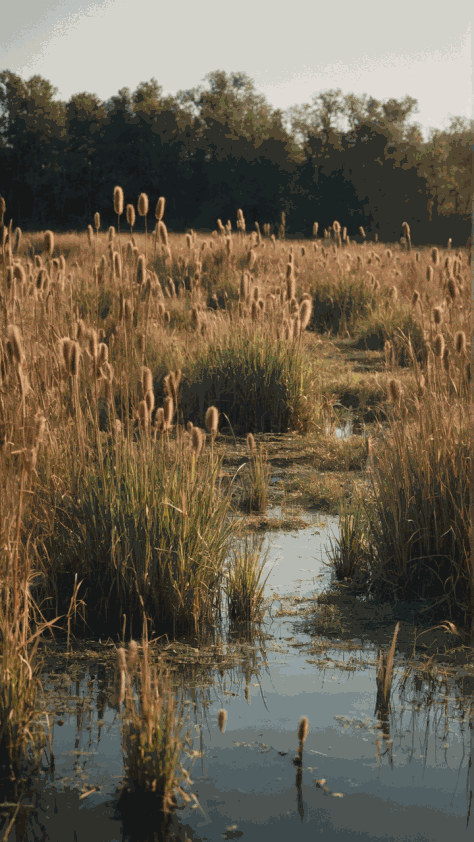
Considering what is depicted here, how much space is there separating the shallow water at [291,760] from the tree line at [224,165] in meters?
32.8

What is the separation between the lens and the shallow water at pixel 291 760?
2.03 metres

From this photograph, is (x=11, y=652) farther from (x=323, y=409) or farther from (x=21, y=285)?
(x=323, y=409)

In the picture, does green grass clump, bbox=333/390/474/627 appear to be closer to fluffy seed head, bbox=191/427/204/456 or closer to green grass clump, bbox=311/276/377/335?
fluffy seed head, bbox=191/427/204/456

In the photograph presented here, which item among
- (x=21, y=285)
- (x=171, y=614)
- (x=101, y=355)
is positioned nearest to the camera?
(x=171, y=614)

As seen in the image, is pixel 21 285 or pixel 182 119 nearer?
pixel 21 285

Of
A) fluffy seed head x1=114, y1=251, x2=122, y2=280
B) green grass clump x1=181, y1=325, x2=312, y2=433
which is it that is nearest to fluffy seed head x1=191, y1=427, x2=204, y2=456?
fluffy seed head x1=114, y1=251, x2=122, y2=280

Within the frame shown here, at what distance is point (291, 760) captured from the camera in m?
2.28

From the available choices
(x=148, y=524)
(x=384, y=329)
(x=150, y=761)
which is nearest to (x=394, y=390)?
(x=148, y=524)

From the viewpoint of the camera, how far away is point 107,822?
2.04 meters

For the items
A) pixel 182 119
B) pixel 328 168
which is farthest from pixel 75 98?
pixel 328 168

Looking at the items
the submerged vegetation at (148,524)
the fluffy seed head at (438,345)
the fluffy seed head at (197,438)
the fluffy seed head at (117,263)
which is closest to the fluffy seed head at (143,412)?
the submerged vegetation at (148,524)

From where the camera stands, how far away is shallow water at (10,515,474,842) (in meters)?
2.03

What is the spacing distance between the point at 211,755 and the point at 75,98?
47.0 m

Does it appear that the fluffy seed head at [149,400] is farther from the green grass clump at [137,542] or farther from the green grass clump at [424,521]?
the green grass clump at [424,521]
